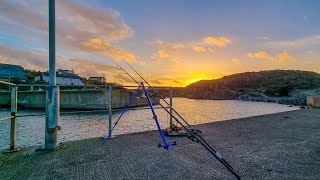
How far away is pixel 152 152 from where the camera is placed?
3.98 meters

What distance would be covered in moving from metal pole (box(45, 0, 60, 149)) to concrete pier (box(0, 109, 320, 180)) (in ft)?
1.05

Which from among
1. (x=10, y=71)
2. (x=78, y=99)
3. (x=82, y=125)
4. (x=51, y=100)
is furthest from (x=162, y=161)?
(x=10, y=71)

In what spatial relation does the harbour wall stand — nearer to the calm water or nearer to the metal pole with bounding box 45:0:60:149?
the calm water

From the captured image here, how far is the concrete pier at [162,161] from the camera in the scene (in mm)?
2879

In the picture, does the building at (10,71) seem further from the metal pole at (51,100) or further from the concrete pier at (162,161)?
the concrete pier at (162,161)

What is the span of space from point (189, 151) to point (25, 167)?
2.85 meters

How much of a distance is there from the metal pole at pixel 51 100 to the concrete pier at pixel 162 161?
0.32 meters

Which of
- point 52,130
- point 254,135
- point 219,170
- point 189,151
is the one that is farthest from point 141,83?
point 254,135

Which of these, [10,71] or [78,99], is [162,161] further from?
[10,71]

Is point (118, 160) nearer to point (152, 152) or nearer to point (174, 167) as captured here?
point (152, 152)

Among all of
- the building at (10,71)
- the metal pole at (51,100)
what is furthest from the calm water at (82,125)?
the building at (10,71)

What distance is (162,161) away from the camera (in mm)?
3438

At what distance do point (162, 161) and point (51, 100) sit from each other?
8.34 feet

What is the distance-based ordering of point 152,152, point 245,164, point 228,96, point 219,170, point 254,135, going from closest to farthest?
point 219,170 < point 245,164 < point 152,152 < point 254,135 < point 228,96
